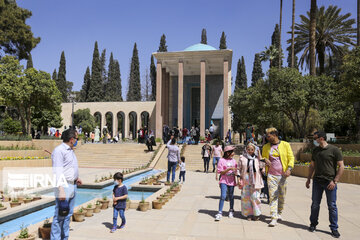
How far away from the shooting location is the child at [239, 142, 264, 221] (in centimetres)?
573

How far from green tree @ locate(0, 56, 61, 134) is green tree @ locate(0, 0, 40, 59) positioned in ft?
16.0

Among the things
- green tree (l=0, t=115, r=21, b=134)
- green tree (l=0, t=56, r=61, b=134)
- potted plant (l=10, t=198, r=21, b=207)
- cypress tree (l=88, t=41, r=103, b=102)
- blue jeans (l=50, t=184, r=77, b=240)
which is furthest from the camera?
cypress tree (l=88, t=41, r=103, b=102)

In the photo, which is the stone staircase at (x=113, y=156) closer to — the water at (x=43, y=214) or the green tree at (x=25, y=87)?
the green tree at (x=25, y=87)

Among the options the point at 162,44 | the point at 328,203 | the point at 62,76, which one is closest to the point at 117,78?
the point at 62,76

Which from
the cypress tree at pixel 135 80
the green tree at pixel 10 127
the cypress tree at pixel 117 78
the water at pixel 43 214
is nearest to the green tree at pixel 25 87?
the green tree at pixel 10 127

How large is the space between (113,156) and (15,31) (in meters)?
16.4

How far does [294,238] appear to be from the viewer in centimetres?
473

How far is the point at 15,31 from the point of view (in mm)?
27094

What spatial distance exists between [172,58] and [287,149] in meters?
27.6

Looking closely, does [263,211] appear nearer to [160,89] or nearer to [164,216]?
[164,216]

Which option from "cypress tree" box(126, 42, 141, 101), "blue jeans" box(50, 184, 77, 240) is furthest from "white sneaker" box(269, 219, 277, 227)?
"cypress tree" box(126, 42, 141, 101)

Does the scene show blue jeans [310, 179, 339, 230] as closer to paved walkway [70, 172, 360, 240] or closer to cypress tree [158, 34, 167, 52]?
paved walkway [70, 172, 360, 240]

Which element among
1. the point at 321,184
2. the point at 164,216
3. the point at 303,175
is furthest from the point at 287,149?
the point at 303,175

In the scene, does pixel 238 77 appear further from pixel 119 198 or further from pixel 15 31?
pixel 119 198
